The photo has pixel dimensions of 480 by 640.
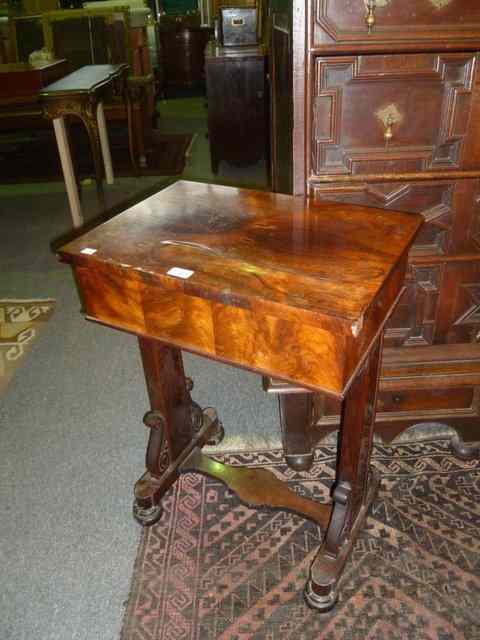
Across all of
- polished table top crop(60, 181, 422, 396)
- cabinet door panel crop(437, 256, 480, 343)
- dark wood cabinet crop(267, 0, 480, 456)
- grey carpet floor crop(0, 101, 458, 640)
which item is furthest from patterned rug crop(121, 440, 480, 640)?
polished table top crop(60, 181, 422, 396)

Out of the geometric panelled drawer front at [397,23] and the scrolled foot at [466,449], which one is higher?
the geometric panelled drawer front at [397,23]

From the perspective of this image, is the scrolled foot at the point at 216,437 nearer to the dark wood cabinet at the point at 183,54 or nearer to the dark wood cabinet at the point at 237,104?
the dark wood cabinet at the point at 237,104

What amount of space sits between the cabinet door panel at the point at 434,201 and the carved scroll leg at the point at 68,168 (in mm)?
2817

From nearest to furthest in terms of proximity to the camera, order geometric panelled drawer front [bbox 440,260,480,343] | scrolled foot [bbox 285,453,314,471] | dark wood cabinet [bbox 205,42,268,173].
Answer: geometric panelled drawer front [bbox 440,260,480,343], scrolled foot [bbox 285,453,314,471], dark wood cabinet [bbox 205,42,268,173]

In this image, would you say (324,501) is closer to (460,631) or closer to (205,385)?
(460,631)

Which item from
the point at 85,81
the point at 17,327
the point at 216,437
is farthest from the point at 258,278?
the point at 85,81

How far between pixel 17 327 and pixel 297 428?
1.76m

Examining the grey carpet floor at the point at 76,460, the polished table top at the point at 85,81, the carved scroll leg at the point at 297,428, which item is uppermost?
the polished table top at the point at 85,81

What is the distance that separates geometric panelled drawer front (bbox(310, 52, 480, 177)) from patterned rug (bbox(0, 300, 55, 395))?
5.92 feet

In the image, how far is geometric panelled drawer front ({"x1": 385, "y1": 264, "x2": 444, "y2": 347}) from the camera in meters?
1.60

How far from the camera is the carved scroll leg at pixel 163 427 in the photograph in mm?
1525

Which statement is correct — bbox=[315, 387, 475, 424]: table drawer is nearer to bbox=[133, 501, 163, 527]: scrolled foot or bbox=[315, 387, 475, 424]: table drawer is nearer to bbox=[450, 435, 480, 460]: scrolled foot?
bbox=[450, 435, 480, 460]: scrolled foot

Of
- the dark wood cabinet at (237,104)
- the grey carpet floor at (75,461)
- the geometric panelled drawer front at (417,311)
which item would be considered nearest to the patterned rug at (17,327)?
the grey carpet floor at (75,461)

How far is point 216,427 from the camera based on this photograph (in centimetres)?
197
